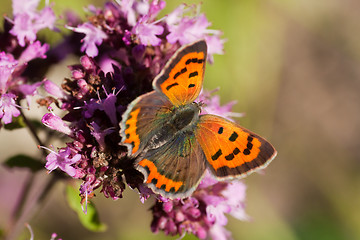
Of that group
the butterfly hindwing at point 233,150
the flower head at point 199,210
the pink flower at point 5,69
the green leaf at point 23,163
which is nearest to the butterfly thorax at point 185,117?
the butterfly hindwing at point 233,150

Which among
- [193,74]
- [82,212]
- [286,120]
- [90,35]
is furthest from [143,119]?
[286,120]

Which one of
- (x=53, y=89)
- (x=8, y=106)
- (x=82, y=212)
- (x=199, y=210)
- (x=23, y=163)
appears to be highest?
(x=53, y=89)

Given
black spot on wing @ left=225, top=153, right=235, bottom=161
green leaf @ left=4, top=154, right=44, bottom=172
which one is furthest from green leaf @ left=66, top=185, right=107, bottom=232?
black spot on wing @ left=225, top=153, right=235, bottom=161

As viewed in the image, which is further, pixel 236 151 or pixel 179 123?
pixel 179 123

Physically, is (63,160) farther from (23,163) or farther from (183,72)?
(23,163)

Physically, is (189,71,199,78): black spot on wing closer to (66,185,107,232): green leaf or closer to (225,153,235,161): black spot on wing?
(225,153,235,161): black spot on wing

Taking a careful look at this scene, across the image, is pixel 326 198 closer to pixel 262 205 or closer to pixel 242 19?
pixel 262 205
